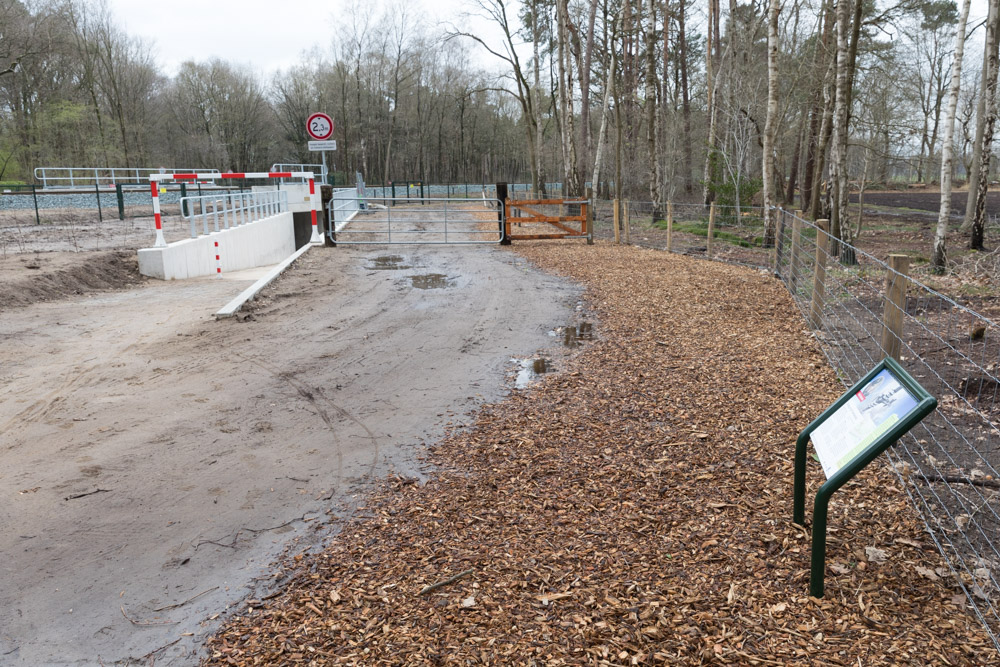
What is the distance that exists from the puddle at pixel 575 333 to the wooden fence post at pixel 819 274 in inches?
107

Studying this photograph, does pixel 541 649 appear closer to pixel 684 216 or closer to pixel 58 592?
pixel 58 592

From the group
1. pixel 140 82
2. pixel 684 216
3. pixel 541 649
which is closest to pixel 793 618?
pixel 541 649

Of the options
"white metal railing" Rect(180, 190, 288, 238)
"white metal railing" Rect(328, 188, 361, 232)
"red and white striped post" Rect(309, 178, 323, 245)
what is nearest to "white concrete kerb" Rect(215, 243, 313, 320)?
"white metal railing" Rect(180, 190, 288, 238)

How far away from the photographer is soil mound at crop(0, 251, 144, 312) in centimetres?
1072

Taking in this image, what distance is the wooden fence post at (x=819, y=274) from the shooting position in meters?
8.24

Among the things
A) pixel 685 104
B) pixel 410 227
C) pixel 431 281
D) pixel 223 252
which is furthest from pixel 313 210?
pixel 685 104

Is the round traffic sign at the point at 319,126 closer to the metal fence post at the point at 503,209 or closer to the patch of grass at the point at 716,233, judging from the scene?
the metal fence post at the point at 503,209

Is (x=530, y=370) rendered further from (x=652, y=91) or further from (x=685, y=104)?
(x=685, y=104)

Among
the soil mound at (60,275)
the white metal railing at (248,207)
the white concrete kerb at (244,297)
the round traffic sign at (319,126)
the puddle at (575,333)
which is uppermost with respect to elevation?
the round traffic sign at (319,126)

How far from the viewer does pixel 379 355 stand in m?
7.89

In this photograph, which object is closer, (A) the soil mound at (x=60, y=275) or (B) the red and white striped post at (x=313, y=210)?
(A) the soil mound at (x=60, y=275)

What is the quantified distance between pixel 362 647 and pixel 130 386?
4.68 meters

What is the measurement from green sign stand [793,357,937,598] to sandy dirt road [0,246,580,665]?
8.58 feet

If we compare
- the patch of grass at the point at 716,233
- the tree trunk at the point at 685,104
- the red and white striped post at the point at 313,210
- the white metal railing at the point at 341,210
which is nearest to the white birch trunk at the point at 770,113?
the patch of grass at the point at 716,233
